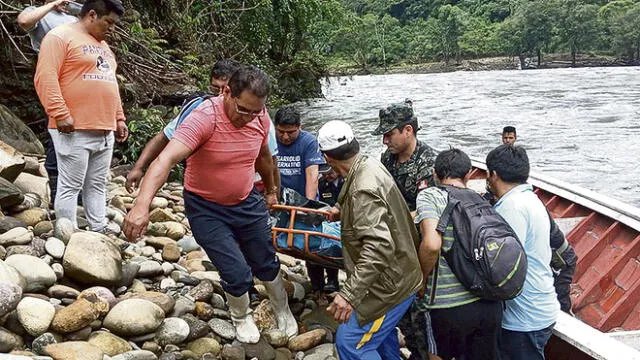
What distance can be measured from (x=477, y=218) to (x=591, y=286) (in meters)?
2.64

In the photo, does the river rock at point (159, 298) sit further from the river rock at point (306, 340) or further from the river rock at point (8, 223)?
the river rock at point (8, 223)

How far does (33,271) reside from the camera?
311 cm

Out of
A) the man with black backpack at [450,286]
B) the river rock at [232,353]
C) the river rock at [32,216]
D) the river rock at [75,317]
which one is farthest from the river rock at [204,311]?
the man with black backpack at [450,286]

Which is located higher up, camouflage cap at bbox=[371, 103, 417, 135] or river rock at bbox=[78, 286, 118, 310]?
camouflage cap at bbox=[371, 103, 417, 135]

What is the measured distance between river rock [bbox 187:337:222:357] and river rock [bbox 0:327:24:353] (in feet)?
2.89

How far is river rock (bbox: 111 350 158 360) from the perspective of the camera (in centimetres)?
286

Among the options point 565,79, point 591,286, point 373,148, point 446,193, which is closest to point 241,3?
point 373,148

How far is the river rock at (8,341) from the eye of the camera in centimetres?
265

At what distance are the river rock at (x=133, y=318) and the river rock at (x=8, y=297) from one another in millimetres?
474

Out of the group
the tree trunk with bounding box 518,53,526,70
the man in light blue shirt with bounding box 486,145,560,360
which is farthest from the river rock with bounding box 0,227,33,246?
the tree trunk with bounding box 518,53,526,70

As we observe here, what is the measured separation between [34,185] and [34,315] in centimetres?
199

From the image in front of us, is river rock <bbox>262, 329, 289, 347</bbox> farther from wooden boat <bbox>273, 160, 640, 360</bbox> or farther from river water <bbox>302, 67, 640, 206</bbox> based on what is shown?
river water <bbox>302, 67, 640, 206</bbox>

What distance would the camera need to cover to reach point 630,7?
56.2 metres

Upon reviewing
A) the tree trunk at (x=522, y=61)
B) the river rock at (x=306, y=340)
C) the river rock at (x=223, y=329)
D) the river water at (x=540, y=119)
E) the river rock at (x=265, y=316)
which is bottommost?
the tree trunk at (x=522, y=61)
